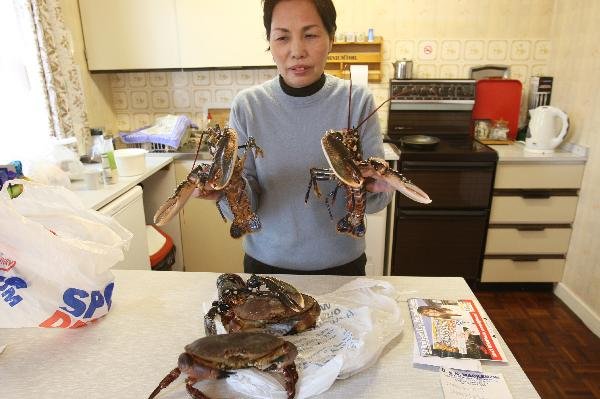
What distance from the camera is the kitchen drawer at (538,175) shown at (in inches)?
104

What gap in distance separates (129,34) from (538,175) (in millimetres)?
2792

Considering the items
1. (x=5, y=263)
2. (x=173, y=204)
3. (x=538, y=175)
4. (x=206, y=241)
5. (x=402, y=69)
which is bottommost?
(x=206, y=241)

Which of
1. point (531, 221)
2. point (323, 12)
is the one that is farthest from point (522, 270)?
point (323, 12)

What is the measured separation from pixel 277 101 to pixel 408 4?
2.08 meters

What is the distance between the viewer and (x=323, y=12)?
1193 mm

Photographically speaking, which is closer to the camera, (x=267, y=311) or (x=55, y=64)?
(x=267, y=311)

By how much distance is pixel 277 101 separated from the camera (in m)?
1.34

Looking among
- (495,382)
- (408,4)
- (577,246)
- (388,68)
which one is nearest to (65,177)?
(495,382)

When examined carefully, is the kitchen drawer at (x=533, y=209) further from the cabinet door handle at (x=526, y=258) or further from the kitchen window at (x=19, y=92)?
the kitchen window at (x=19, y=92)

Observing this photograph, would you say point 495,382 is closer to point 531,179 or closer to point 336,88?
point 336,88

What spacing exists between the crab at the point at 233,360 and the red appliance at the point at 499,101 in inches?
106

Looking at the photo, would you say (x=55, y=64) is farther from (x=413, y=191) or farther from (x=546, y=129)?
(x=546, y=129)

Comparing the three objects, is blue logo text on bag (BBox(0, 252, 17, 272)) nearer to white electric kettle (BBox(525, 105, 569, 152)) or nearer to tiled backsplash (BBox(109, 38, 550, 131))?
tiled backsplash (BBox(109, 38, 550, 131))

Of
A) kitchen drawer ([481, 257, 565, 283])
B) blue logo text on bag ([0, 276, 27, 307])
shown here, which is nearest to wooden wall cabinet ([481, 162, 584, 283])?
kitchen drawer ([481, 257, 565, 283])
